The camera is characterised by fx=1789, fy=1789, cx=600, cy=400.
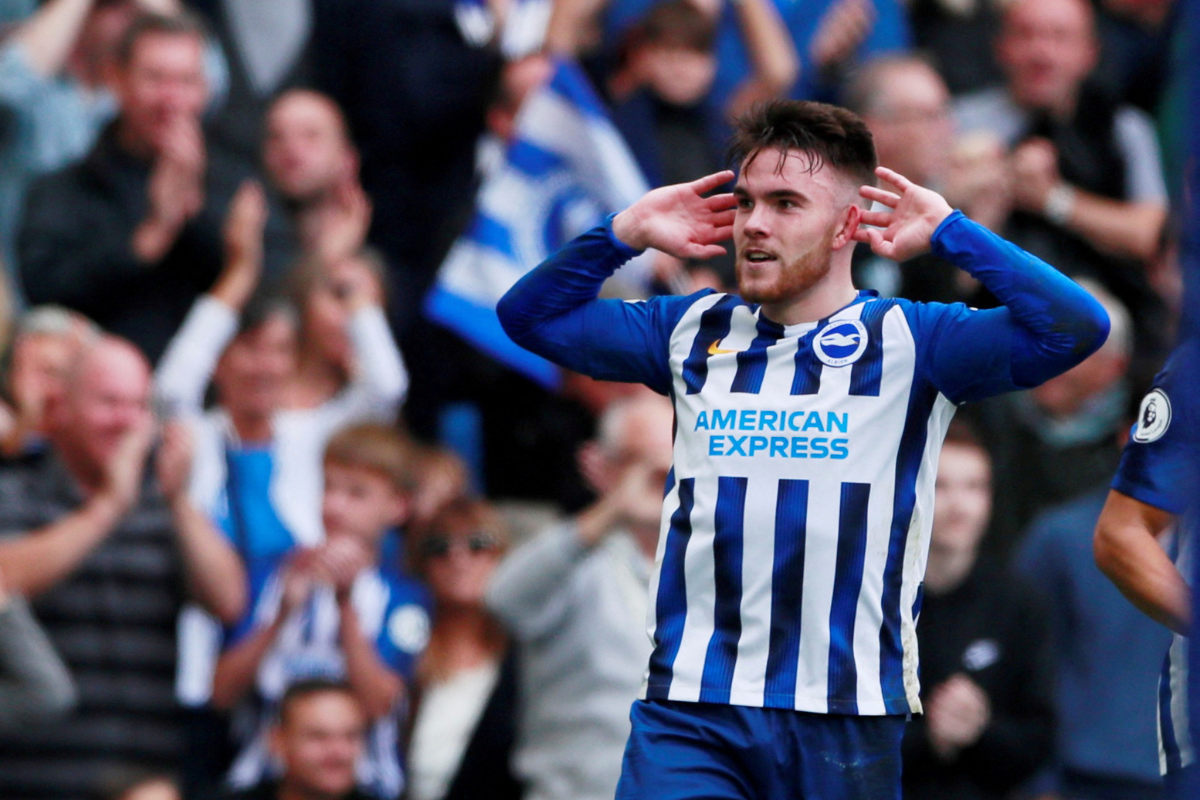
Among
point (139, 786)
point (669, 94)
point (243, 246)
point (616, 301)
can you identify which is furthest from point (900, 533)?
point (243, 246)

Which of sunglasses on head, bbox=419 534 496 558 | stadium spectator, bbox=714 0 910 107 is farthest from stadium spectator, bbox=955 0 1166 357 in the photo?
sunglasses on head, bbox=419 534 496 558

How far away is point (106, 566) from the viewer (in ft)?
24.0

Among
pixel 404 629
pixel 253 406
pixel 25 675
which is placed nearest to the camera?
pixel 25 675

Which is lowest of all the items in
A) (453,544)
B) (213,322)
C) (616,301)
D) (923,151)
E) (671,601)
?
(453,544)

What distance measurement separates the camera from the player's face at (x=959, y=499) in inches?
280

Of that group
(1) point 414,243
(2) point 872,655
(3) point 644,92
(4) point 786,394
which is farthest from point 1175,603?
(1) point 414,243

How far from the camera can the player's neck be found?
15.2 feet

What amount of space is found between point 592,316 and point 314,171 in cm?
418

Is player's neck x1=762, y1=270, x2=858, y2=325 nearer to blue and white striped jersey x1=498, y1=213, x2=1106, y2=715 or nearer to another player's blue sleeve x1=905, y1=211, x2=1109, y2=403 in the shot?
blue and white striped jersey x1=498, y1=213, x2=1106, y2=715

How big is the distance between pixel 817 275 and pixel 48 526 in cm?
395

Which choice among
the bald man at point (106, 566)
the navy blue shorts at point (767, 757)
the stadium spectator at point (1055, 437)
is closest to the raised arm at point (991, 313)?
the navy blue shorts at point (767, 757)

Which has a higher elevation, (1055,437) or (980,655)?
(1055,437)

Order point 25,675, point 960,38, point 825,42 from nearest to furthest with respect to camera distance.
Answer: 1. point 25,675
2. point 825,42
3. point 960,38

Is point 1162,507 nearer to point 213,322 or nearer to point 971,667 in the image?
point 971,667
